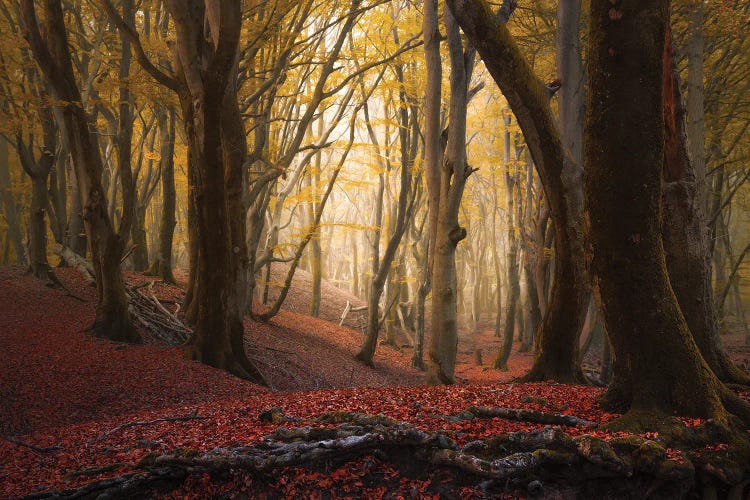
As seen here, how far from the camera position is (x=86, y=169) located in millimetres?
8344

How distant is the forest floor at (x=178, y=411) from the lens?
11.5ft

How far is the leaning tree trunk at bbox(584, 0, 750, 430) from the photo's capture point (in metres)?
3.85

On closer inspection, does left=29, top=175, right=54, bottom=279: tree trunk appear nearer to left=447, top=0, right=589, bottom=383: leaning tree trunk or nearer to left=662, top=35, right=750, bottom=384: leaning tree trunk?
left=447, top=0, right=589, bottom=383: leaning tree trunk

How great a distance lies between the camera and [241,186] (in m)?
9.34

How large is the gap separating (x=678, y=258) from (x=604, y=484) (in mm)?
2740

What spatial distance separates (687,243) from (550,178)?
1538 mm

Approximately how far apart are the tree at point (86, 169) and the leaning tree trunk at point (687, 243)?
763cm

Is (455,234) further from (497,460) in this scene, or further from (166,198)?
(166,198)

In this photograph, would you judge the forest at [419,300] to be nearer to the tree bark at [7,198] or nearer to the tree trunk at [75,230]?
the tree trunk at [75,230]

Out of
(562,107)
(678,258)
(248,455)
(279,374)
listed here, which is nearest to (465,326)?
(279,374)

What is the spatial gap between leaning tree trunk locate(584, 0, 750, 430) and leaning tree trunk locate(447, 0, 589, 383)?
152 cm

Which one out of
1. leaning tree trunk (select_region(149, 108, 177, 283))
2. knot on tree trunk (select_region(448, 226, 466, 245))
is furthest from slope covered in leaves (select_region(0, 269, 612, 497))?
knot on tree trunk (select_region(448, 226, 466, 245))

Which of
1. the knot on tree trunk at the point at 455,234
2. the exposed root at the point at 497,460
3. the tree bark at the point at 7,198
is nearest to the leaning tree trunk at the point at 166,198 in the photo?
the tree bark at the point at 7,198

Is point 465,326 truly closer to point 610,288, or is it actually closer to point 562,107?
point 562,107
